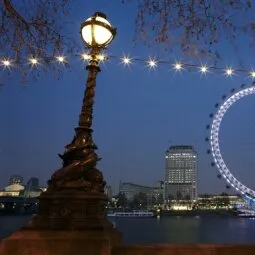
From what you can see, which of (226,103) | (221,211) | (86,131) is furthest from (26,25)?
(221,211)

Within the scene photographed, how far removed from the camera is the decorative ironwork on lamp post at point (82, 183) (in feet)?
18.2

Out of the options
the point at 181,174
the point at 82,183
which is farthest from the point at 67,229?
the point at 181,174

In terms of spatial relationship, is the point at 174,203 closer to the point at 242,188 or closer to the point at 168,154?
the point at 168,154

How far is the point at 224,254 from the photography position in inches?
208

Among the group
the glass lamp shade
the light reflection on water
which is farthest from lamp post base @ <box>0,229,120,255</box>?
the light reflection on water

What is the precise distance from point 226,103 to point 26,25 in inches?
1726

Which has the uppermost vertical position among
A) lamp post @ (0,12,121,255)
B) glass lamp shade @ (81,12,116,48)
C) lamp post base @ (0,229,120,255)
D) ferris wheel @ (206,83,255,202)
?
ferris wheel @ (206,83,255,202)

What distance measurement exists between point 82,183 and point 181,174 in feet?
527

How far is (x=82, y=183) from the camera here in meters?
5.80

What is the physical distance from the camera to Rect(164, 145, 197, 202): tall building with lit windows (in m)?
163

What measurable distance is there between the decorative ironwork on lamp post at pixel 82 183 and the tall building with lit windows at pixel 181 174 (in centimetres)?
15738

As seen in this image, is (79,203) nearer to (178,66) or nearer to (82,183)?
(82,183)

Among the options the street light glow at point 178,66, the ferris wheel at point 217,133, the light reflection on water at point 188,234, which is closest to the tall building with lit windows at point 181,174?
the light reflection on water at point 188,234

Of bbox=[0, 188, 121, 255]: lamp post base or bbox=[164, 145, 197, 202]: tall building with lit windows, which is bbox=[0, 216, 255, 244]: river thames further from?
bbox=[164, 145, 197, 202]: tall building with lit windows
